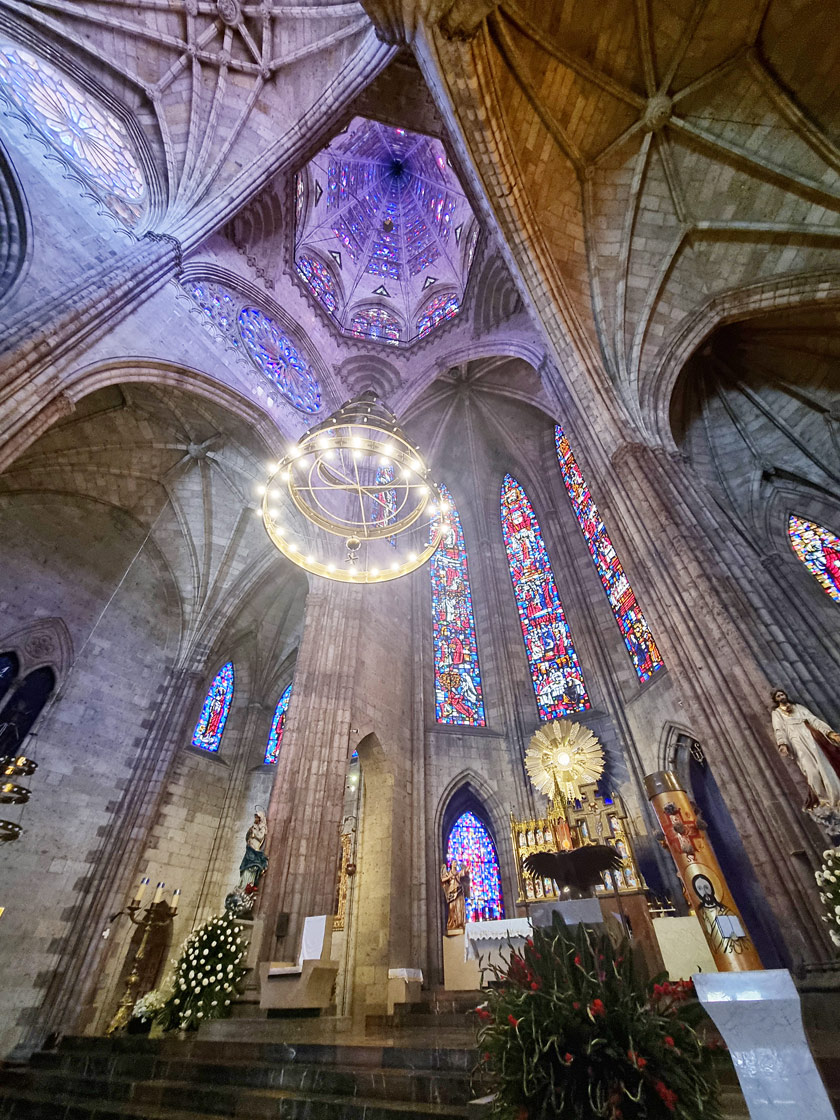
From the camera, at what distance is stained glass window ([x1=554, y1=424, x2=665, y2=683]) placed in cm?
1039

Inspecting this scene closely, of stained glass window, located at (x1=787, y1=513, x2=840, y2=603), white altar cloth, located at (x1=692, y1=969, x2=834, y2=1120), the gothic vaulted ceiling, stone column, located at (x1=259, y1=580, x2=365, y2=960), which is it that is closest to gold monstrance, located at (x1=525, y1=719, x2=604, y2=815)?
stone column, located at (x1=259, y1=580, x2=365, y2=960)

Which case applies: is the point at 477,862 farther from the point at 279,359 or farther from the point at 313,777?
the point at 279,359

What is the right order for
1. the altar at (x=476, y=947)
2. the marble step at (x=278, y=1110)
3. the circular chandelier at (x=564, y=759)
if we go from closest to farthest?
the marble step at (x=278, y=1110) < the altar at (x=476, y=947) < the circular chandelier at (x=564, y=759)

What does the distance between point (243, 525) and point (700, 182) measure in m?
12.4

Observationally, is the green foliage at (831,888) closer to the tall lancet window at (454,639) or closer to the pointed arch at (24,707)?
the tall lancet window at (454,639)

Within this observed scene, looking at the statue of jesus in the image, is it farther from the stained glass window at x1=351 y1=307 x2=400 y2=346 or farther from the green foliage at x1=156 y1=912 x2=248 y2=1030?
the stained glass window at x1=351 y1=307 x2=400 y2=346

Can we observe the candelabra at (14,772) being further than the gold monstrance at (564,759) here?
No

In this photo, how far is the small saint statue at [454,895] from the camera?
8.09 meters

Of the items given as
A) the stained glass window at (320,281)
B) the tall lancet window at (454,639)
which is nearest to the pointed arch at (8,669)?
the tall lancet window at (454,639)

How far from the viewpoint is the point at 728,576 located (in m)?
5.96

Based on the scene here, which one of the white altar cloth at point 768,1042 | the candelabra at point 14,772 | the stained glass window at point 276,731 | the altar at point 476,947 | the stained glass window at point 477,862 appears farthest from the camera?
the stained glass window at point 276,731

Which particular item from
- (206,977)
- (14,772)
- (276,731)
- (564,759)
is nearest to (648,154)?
(564,759)

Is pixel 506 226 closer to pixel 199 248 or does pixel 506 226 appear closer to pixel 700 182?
pixel 700 182

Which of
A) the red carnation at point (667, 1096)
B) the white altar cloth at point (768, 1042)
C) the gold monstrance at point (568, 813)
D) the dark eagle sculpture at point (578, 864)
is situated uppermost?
the gold monstrance at point (568, 813)
